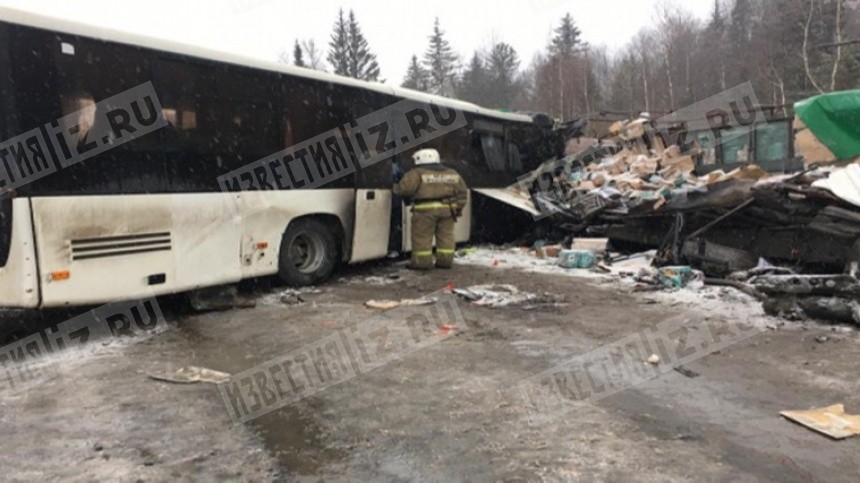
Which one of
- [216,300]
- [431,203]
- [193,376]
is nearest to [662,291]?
[431,203]

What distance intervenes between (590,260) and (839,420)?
5365mm

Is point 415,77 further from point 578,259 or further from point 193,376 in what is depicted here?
point 193,376

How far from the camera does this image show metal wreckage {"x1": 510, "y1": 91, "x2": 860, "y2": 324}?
5.59 m

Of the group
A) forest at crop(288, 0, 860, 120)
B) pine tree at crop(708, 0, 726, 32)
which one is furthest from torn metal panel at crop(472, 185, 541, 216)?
pine tree at crop(708, 0, 726, 32)

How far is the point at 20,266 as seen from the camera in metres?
4.46

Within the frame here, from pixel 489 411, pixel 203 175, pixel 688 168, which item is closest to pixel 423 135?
pixel 203 175

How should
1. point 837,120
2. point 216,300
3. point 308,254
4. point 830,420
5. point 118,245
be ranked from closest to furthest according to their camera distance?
point 830,420
point 118,245
point 216,300
point 308,254
point 837,120

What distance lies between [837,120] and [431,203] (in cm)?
619

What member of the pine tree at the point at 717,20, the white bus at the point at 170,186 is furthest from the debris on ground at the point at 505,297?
the pine tree at the point at 717,20

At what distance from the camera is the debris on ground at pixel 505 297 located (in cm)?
627

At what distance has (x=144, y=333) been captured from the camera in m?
5.29

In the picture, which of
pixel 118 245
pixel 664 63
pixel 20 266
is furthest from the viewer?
pixel 664 63

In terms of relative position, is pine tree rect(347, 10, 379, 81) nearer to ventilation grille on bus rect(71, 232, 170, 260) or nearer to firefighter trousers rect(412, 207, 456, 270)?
firefighter trousers rect(412, 207, 456, 270)

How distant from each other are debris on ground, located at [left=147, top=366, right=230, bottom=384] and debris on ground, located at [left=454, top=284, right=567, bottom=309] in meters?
2.91
